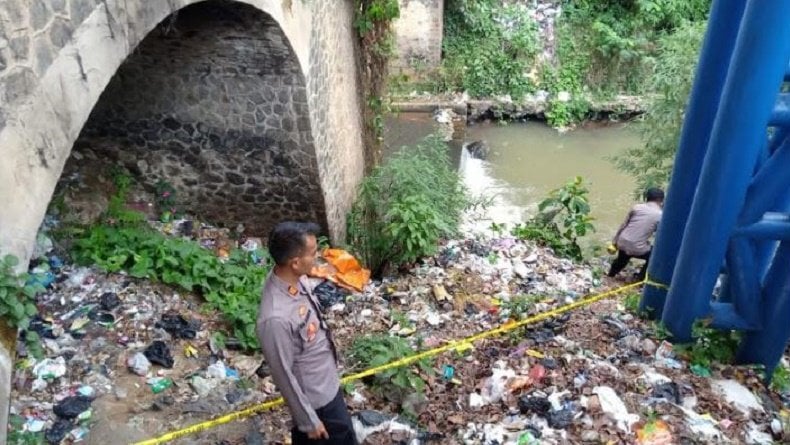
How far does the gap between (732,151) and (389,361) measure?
2066 millimetres

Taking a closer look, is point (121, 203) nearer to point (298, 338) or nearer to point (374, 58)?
point (374, 58)

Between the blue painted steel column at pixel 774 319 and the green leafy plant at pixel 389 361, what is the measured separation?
1.78m

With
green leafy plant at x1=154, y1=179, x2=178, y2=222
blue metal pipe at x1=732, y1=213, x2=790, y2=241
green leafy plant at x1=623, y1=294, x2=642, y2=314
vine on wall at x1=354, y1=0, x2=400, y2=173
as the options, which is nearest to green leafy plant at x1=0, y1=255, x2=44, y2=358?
blue metal pipe at x1=732, y1=213, x2=790, y2=241

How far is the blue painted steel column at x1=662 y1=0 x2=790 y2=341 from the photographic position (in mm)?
2820

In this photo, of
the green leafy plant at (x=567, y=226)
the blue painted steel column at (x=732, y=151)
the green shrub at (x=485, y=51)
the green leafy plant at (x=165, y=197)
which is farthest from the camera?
the green shrub at (x=485, y=51)

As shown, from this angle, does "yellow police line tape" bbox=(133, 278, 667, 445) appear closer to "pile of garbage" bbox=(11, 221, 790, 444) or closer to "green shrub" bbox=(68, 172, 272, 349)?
"pile of garbage" bbox=(11, 221, 790, 444)

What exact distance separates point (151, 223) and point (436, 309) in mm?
2775

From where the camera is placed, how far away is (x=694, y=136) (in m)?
3.53

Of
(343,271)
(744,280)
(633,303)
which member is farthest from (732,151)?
(343,271)

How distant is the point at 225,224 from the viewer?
21.9ft

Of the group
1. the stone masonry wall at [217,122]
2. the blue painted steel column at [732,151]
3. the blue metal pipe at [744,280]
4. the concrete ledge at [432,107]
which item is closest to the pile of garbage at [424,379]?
the blue metal pipe at [744,280]

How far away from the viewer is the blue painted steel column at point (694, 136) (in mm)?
3266

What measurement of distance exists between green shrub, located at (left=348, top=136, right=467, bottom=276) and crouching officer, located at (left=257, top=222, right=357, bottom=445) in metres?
3.15

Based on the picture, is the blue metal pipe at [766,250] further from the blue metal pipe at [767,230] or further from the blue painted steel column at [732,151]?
the blue painted steel column at [732,151]
